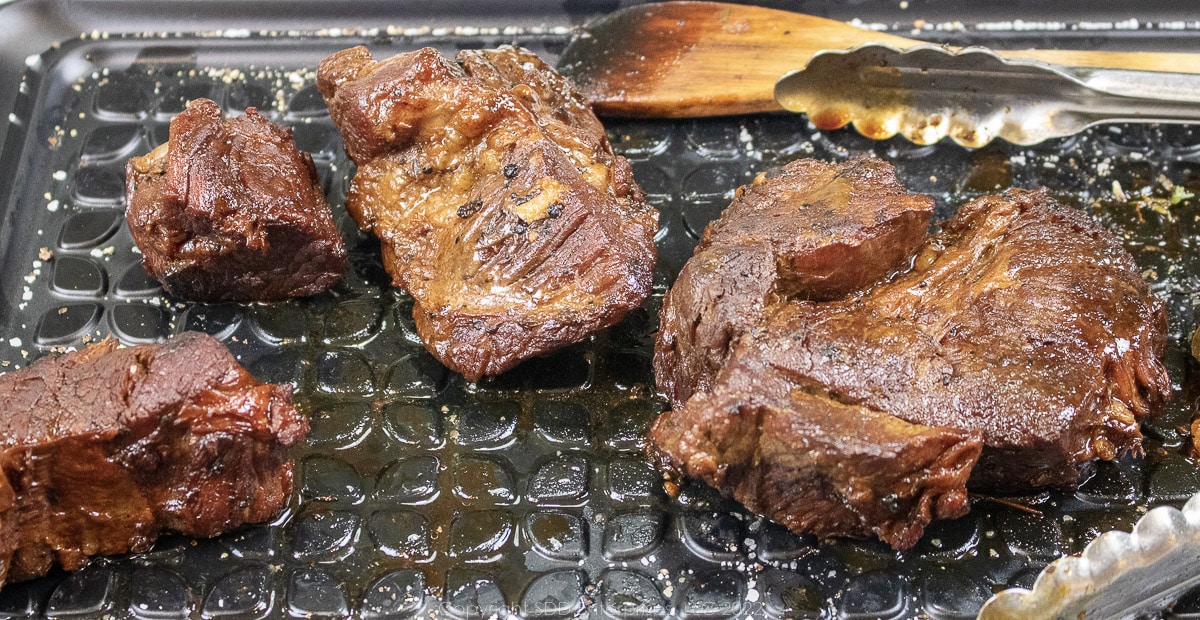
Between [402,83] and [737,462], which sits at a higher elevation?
[402,83]

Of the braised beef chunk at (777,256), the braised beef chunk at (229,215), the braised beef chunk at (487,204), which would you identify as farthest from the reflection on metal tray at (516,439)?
the braised beef chunk at (777,256)

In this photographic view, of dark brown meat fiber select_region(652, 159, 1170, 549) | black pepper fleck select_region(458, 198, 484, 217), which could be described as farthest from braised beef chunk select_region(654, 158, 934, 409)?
black pepper fleck select_region(458, 198, 484, 217)

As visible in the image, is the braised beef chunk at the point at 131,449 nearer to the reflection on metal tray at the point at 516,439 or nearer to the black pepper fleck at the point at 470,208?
the reflection on metal tray at the point at 516,439

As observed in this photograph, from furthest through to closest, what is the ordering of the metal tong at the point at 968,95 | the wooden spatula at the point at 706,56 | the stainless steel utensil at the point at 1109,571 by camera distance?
the wooden spatula at the point at 706,56, the metal tong at the point at 968,95, the stainless steel utensil at the point at 1109,571

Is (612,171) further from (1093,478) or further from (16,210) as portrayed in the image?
(16,210)

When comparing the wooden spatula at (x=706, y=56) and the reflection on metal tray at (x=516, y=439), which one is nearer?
the reflection on metal tray at (x=516, y=439)

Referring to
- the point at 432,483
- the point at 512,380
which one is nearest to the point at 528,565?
the point at 432,483
